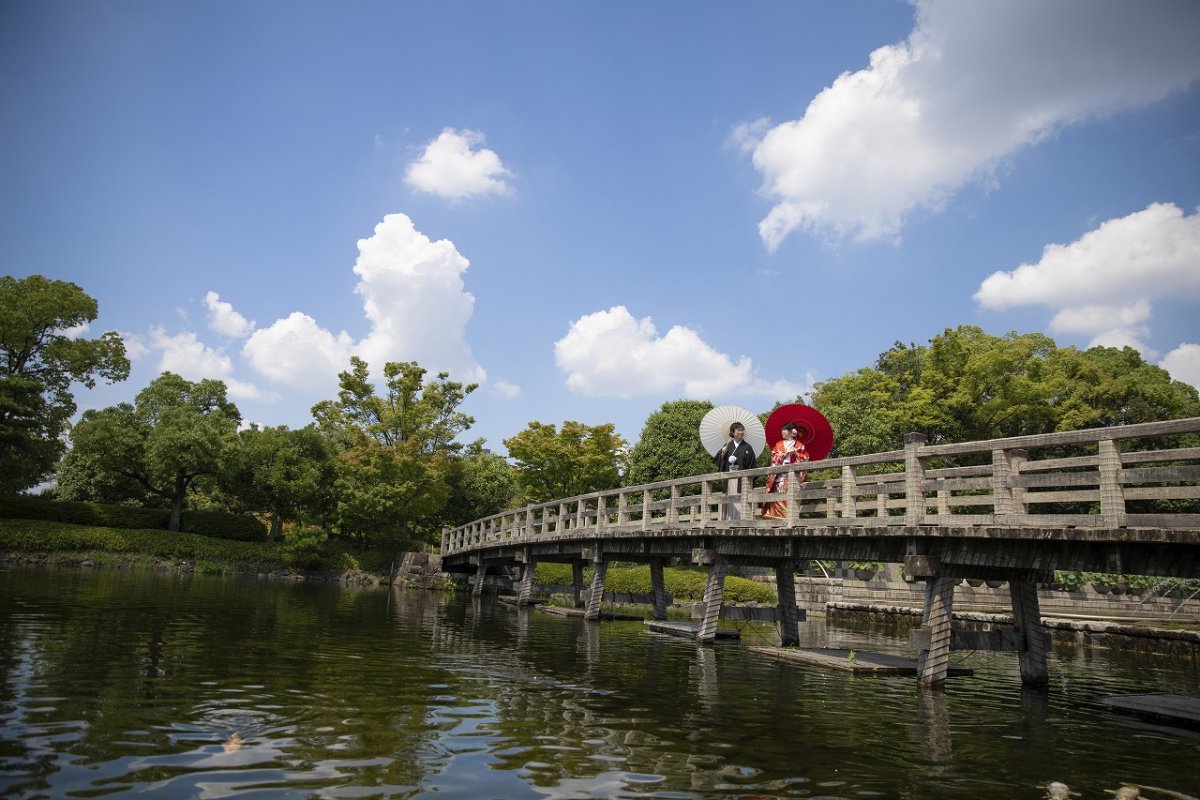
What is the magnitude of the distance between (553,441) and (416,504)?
9387mm

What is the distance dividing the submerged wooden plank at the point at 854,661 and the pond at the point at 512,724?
1.05 feet

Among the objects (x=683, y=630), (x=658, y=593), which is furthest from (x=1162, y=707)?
(x=658, y=593)

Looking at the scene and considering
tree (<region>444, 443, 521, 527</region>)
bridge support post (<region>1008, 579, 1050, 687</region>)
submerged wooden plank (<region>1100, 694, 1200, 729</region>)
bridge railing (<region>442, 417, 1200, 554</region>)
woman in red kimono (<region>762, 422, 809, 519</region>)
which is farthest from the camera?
tree (<region>444, 443, 521, 527</region>)

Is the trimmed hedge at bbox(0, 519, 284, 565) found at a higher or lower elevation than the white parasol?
lower

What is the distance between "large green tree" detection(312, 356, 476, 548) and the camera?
45.4 meters

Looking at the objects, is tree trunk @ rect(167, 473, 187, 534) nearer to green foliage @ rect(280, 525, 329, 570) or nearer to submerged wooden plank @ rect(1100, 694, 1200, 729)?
green foliage @ rect(280, 525, 329, 570)

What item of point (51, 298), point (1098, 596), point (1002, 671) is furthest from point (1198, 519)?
point (51, 298)

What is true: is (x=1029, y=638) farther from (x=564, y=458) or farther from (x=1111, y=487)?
(x=564, y=458)

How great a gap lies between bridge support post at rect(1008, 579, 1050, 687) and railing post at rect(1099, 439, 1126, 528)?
3.21 m

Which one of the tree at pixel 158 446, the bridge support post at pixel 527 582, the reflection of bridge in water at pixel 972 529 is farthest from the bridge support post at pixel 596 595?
the tree at pixel 158 446

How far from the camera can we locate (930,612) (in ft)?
37.1

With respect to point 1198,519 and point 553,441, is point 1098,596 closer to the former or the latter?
point 1198,519

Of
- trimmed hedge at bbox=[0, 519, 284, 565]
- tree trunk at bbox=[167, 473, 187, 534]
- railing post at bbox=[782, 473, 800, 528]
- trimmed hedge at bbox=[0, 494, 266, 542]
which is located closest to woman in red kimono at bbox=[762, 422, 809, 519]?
railing post at bbox=[782, 473, 800, 528]

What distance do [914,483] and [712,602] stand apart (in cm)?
662
